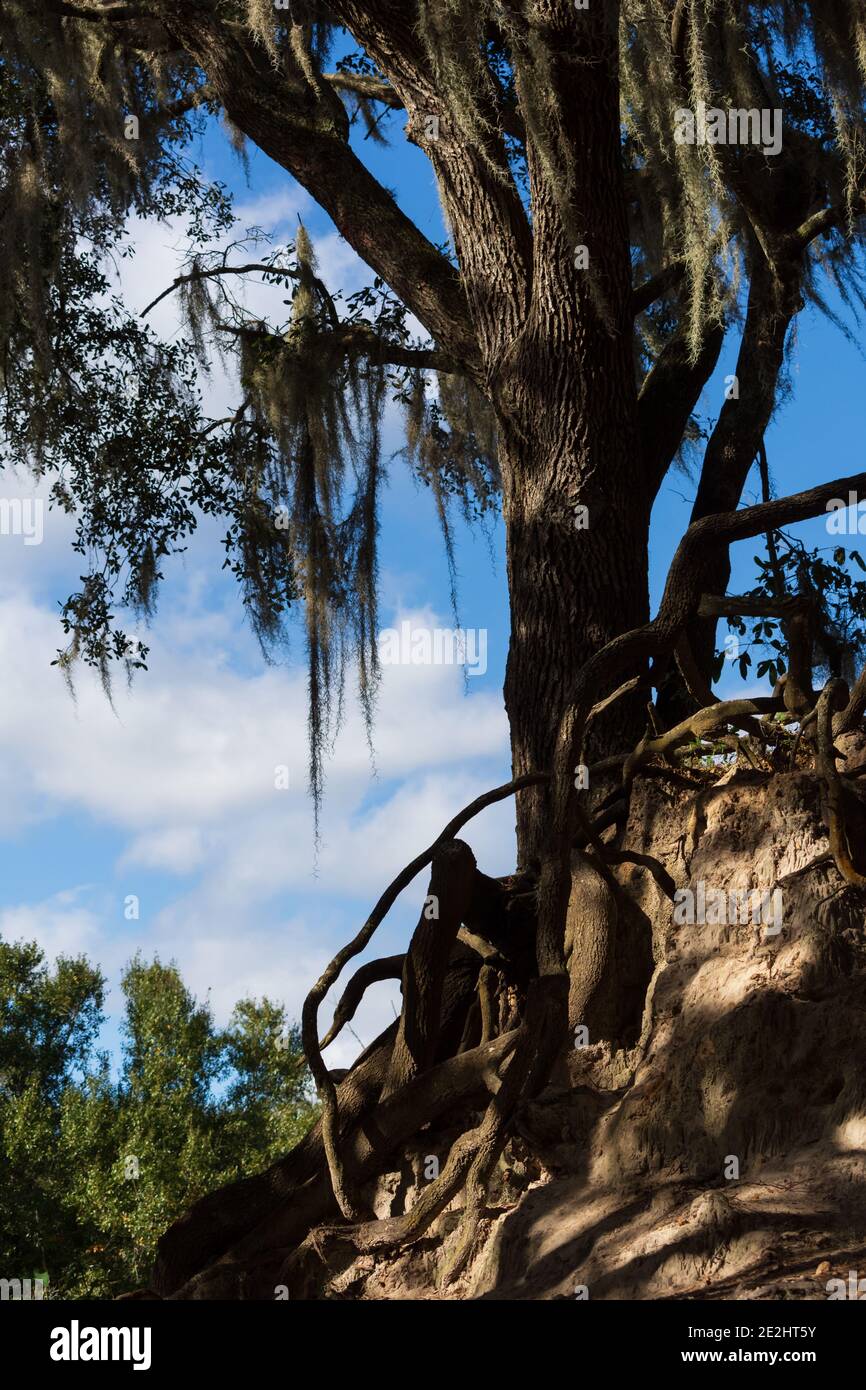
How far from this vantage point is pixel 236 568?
26.7ft

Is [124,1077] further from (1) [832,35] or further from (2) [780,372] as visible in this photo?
(1) [832,35]

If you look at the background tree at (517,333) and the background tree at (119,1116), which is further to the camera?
the background tree at (119,1116)

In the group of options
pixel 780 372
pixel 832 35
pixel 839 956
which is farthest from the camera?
pixel 780 372

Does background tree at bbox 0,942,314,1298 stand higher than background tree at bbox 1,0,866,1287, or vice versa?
background tree at bbox 1,0,866,1287

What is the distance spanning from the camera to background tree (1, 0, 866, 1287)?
427cm

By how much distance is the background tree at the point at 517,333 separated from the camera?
427 cm

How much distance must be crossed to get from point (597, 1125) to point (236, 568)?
508cm

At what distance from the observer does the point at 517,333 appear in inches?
236

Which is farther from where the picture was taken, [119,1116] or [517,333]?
[119,1116]

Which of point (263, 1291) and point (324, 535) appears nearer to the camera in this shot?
point (263, 1291)

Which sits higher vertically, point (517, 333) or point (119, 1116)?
point (517, 333)

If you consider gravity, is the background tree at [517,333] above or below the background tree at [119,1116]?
above

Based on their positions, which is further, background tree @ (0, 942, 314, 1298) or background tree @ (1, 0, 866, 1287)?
background tree @ (0, 942, 314, 1298)
